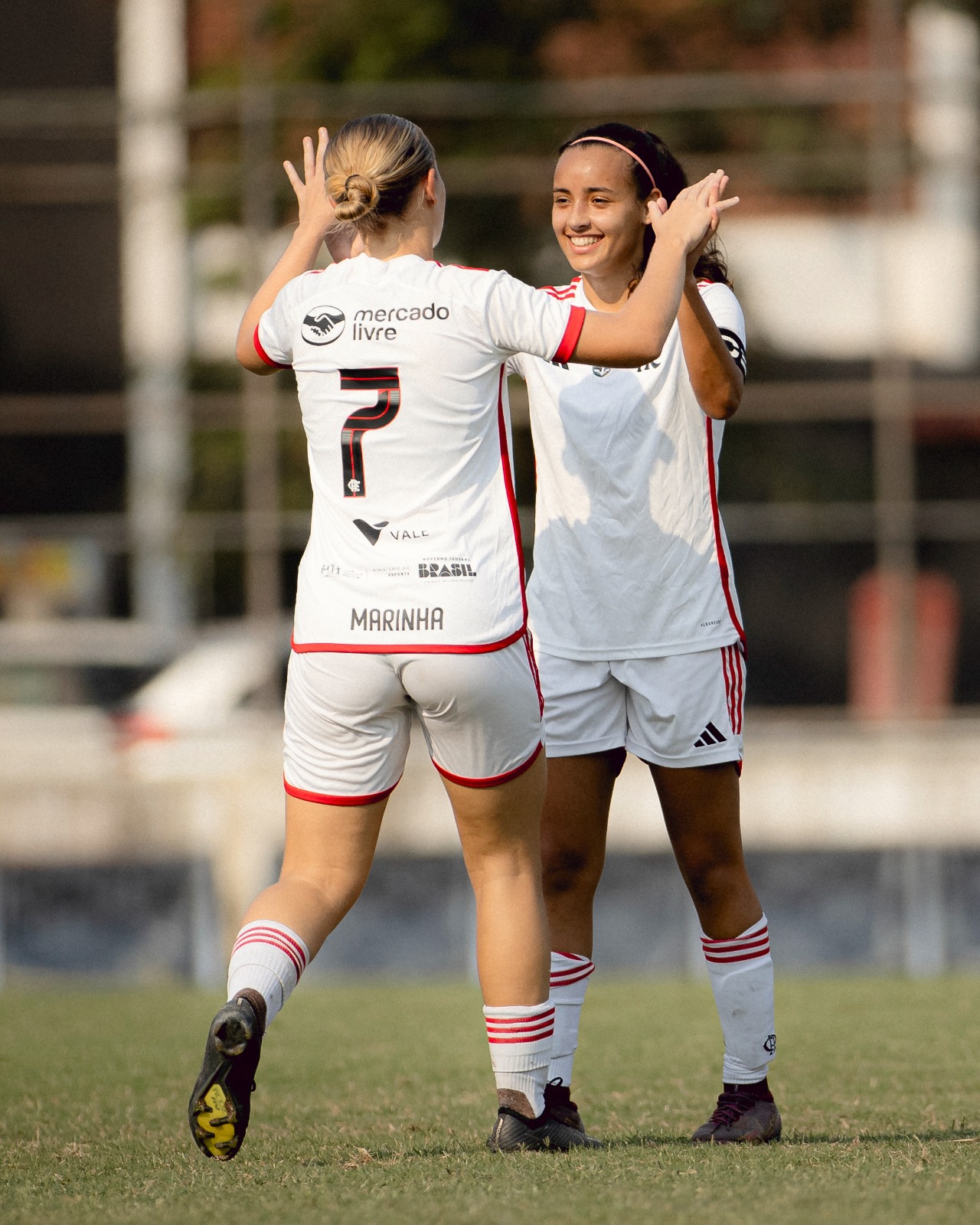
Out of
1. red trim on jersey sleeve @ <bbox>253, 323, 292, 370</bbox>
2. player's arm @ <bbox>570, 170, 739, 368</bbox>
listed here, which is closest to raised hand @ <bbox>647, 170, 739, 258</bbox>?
player's arm @ <bbox>570, 170, 739, 368</bbox>

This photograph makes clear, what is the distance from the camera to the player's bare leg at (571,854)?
4141 mm

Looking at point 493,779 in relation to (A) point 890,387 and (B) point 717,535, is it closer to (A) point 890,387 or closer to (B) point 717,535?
(B) point 717,535

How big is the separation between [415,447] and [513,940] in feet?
3.18

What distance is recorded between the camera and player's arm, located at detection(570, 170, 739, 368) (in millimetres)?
3438

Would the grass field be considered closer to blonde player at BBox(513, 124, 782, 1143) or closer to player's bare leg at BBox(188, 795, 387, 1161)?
player's bare leg at BBox(188, 795, 387, 1161)

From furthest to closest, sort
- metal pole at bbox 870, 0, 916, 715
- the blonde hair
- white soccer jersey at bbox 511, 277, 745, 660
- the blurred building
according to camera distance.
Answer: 1. metal pole at bbox 870, 0, 916, 715
2. the blurred building
3. white soccer jersey at bbox 511, 277, 745, 660
4. the blonde hair

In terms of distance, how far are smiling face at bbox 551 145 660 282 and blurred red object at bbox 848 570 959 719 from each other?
465 inches

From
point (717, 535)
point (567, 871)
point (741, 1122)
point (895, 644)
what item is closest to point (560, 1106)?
point (741, 1122)

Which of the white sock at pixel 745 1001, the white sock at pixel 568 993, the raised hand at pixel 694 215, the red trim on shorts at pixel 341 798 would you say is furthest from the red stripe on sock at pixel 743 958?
the raised hand at pixel 694 215

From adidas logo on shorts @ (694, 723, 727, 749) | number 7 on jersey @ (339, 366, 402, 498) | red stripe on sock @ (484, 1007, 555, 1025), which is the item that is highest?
number 7 on jersey @ (339, 366, 402, 498)

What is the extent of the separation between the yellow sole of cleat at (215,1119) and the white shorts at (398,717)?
2.01ft

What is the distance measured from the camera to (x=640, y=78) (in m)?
16.9

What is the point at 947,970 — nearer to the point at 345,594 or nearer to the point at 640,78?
the point at 345,594

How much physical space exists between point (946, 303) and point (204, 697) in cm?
719
